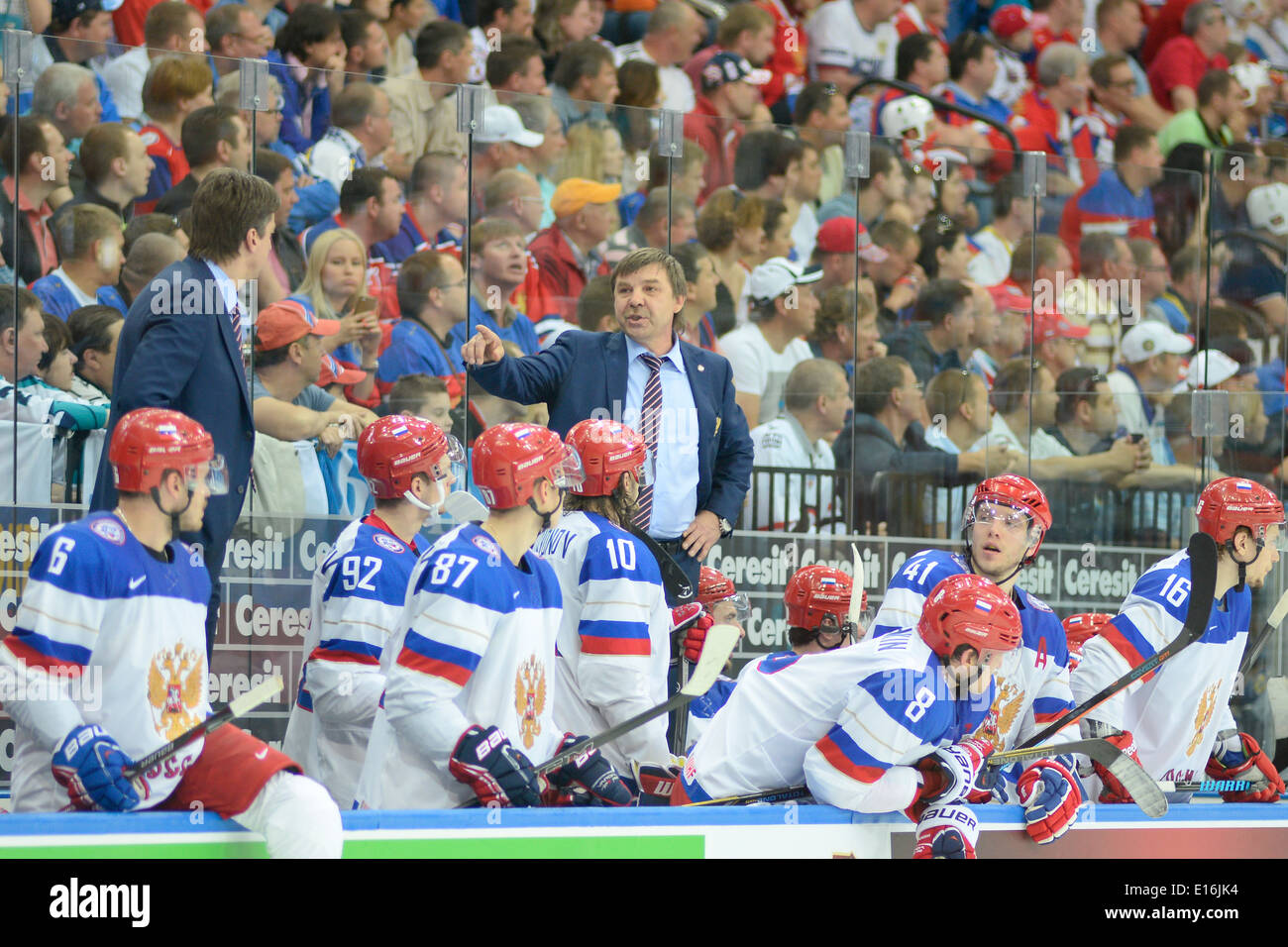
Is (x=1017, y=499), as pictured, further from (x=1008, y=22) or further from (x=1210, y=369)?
(x=1008, y=22)

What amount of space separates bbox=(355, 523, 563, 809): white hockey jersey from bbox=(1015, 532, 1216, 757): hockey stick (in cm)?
136

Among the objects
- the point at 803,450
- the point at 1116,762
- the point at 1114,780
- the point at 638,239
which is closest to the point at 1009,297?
the point at 803,450

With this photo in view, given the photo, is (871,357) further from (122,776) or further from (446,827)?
(122,776)

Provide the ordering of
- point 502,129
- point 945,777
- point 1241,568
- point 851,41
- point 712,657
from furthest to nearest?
point 851,41 < point 502,129 < point 1241,568 < point 712,657 < point 945,777

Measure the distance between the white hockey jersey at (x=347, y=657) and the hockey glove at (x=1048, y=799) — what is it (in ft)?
4.84

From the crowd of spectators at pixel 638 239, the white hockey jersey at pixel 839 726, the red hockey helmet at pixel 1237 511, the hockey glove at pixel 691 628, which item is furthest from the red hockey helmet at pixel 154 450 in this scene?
the red hockey helmet at pixel 1237 511

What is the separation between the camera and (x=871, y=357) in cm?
628

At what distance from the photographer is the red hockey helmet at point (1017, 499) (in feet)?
15.4

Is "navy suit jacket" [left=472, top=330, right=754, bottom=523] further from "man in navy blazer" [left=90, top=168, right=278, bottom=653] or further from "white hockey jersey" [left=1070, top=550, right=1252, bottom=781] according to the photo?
"white hockey jersey" [left=1070, top=550, right=1252, bottom=781]

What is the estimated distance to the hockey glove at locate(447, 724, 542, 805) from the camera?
3432 mm

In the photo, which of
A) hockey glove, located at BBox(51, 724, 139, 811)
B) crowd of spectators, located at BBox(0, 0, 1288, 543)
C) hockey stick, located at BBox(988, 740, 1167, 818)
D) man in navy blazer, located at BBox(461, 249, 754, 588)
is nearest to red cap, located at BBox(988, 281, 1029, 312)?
crowd of spectators, located at BBox(0, 0, 1288, 543)

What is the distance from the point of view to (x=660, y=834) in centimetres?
358

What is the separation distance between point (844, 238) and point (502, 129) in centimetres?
137
